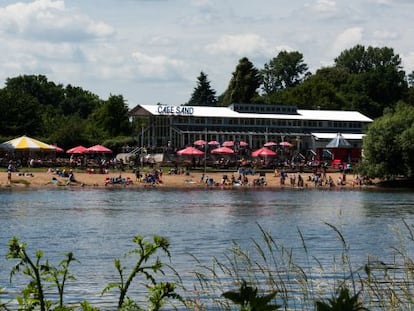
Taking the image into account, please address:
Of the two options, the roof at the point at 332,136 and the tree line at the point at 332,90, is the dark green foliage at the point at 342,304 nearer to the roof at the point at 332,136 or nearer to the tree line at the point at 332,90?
the roof at the point at 332,136

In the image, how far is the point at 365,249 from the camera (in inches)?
1216

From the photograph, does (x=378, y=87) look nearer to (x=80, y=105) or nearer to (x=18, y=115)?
(x=80, y=105)

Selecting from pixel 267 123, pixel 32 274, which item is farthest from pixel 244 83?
pixel 32 274

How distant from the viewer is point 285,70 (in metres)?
173

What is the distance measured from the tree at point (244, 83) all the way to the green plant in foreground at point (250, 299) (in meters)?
127

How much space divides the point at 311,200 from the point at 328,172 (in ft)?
82.5

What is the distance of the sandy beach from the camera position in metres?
69.9

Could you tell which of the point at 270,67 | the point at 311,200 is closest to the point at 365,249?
the point at 311,200

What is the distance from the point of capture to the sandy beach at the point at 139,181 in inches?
2751

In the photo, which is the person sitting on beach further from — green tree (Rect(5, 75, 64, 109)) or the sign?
green tree (Rect(5, 75, 64, 109))

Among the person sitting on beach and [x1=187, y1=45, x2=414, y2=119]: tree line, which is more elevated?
[x1=187, y1=45, x2=414, y2=119]: tree line

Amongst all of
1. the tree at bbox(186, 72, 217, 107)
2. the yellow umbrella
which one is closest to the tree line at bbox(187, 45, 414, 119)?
the tree at bbox(186, 72, 217, 107)

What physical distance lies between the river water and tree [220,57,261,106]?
5966 cm

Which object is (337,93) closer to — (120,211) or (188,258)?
(120,211)
